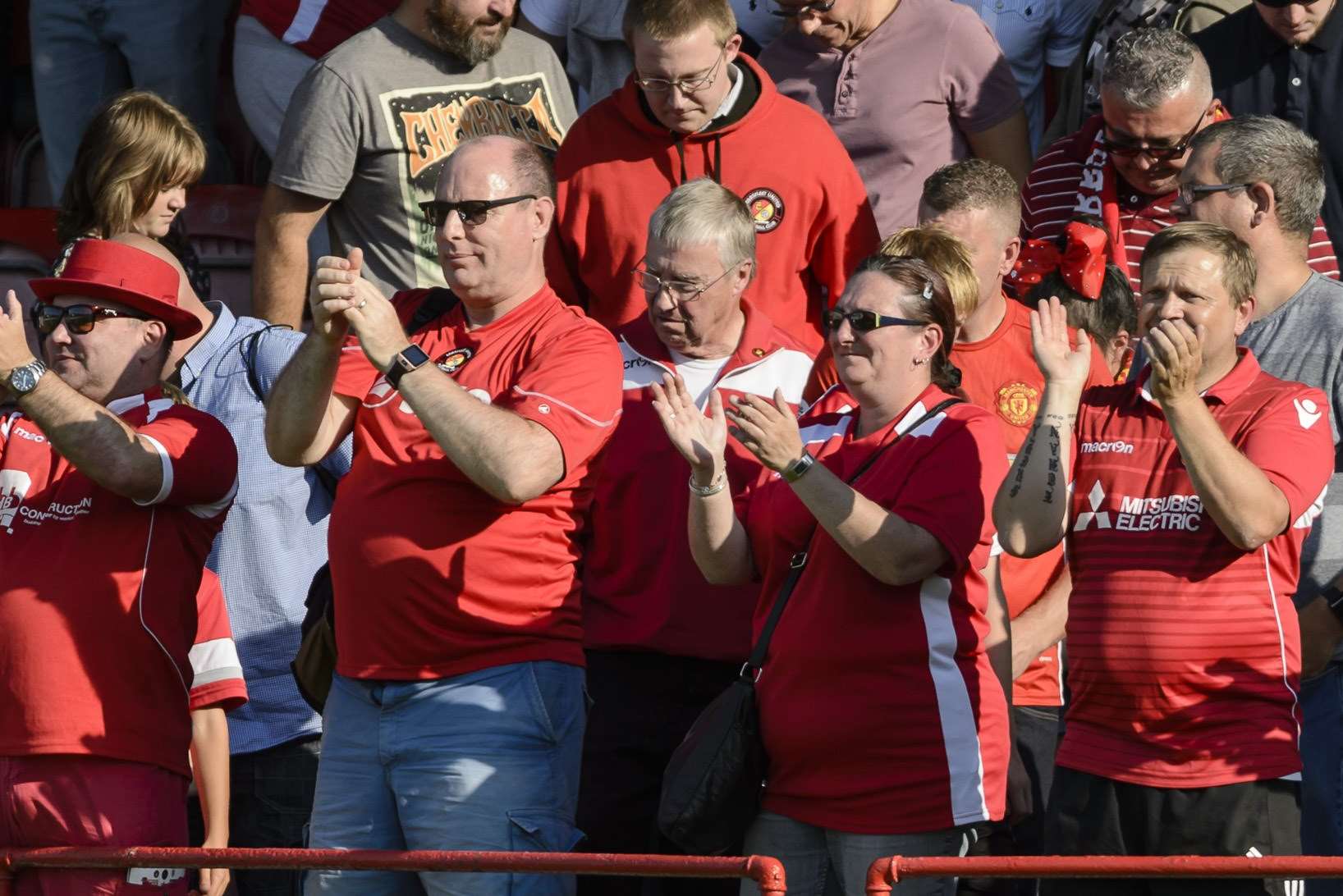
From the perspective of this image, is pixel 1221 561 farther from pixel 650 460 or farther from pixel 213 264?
pixel 213 264

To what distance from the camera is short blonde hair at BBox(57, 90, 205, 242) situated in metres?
5.52

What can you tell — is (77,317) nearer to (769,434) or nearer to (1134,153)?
(769,434)

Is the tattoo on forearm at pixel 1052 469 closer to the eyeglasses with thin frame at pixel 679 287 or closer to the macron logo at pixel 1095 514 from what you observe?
the macron logo at pixel 1095 514

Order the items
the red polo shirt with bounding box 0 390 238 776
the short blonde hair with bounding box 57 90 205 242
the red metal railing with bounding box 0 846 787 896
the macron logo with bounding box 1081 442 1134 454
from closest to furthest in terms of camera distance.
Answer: the red metal railing with bounding box 0 846 787 896, the macron logo with bounding box 1081 442 1134 454, the red polo shirt with bounding box 0 390 238 776, the short blonde hair with bounding box 57 90 205 242

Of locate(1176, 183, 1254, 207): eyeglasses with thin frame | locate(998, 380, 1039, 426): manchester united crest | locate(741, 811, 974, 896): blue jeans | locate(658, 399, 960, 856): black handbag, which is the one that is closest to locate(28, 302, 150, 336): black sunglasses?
locate(658, 399, 960, 856): black handbag

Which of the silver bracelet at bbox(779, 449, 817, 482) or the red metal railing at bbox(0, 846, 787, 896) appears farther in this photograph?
the silver bracelet at bbox(779, 449, 817, 482)

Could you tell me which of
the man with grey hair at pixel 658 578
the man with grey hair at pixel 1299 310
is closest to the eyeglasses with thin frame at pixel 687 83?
the man with grey hair at pixel 658 578

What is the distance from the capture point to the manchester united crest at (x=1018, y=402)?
15.5ft

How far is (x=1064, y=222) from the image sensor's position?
5539mm

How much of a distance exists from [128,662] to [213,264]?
10.8 feet

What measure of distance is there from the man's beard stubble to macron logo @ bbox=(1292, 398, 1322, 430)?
A: 9.64 feet

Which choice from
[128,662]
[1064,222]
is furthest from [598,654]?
[1064,222]

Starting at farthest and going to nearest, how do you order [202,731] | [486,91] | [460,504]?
[486,91], [202,731], [460,504]

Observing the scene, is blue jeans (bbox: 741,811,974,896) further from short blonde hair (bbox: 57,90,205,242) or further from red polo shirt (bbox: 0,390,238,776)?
short blonde hair (bbox: 57,90,205,242)
